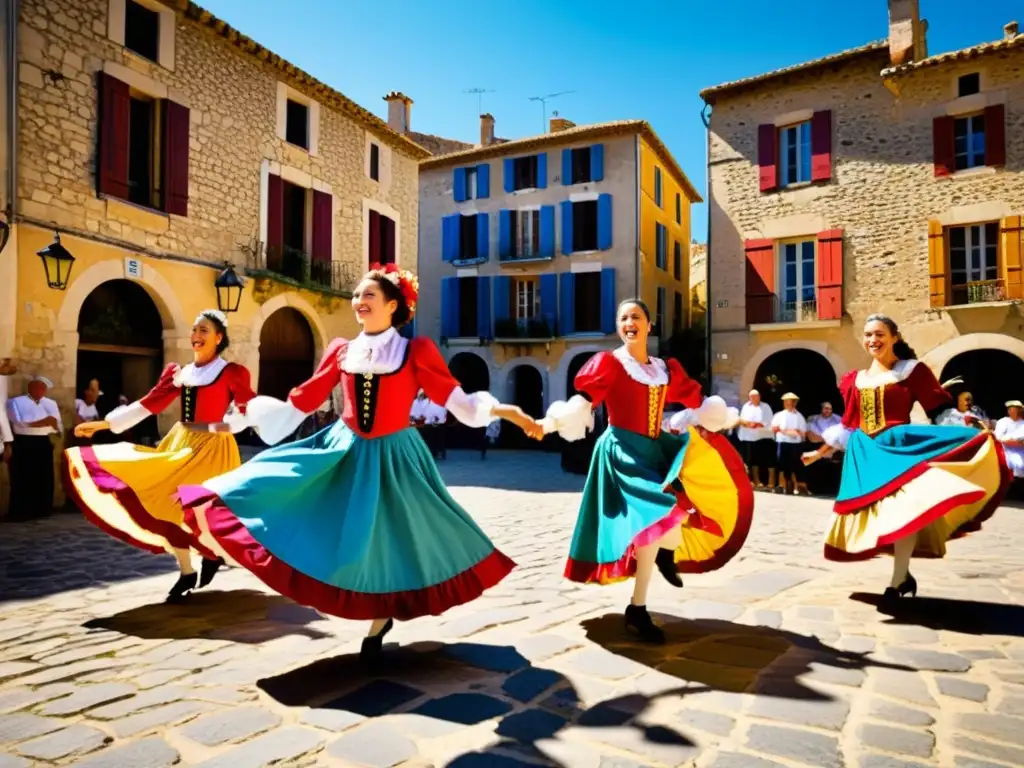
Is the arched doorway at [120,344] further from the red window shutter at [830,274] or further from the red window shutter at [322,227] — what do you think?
the red window shutter at [830,274]

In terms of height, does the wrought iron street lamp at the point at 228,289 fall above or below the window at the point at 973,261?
below

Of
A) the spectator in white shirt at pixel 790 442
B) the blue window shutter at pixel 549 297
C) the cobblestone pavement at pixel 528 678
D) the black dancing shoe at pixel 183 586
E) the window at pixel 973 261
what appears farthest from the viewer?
the blue window shutter at pixel 549 297

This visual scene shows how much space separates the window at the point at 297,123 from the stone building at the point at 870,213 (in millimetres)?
10054

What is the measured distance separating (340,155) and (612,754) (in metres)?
15.2

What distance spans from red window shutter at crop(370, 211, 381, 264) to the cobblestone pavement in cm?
1214

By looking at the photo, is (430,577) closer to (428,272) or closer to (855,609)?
(855,609)

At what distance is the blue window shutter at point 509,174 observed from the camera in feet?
80.6

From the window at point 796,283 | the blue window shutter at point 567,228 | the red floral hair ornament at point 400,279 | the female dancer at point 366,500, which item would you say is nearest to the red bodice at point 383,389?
the female dancer at point 366,500

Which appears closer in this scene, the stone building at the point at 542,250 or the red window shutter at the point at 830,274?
the red window shutter at the point at 830,274

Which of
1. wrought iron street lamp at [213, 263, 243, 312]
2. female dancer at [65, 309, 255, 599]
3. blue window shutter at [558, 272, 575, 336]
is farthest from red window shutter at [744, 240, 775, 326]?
female dancer at [65, 309, 255, 599]

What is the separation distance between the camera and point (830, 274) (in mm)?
16703

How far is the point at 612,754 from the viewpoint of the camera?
8.07ft

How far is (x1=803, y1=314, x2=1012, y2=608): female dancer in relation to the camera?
4297 mm

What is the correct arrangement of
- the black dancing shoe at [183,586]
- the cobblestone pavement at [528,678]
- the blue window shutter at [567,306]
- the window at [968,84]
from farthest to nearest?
1. the blue window shutter at [567,306]
2. the window at [968,84]
3. the black dancing shoe at [183,586]
4. the cobblestone pavement at [528,678]
